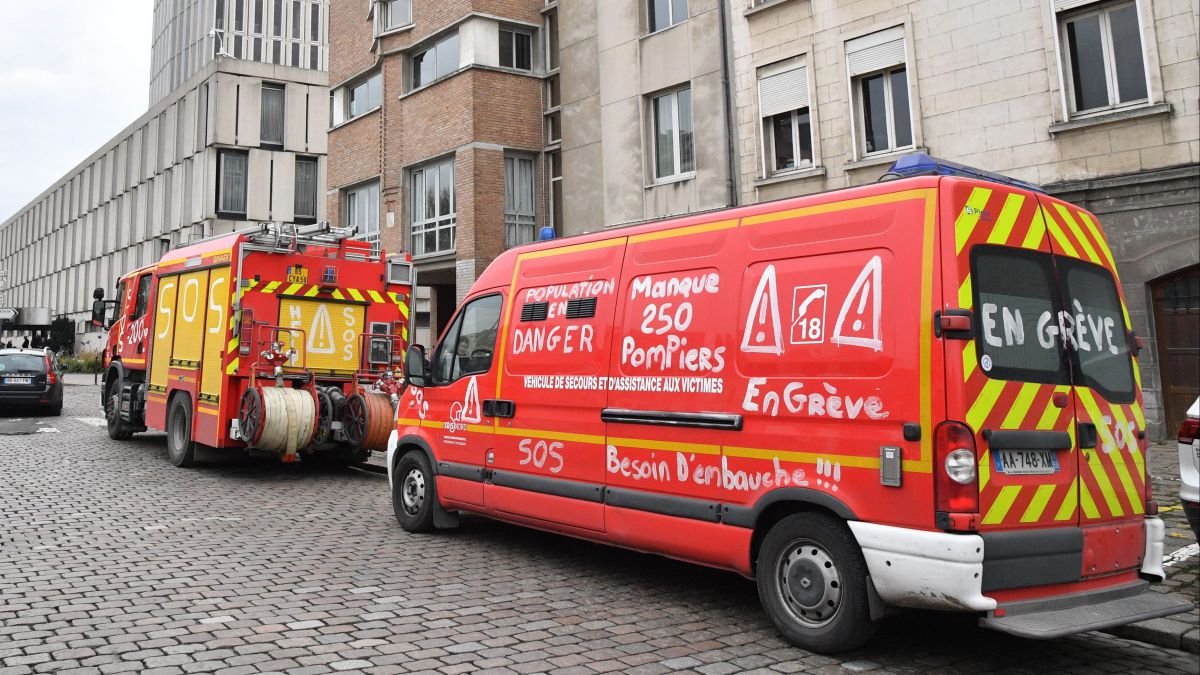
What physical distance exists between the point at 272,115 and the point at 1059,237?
53260 millimetres

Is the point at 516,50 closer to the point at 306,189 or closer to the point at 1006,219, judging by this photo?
the point at 1006,219

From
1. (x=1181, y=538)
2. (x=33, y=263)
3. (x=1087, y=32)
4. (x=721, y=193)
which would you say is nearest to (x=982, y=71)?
(x=1087, y=32)

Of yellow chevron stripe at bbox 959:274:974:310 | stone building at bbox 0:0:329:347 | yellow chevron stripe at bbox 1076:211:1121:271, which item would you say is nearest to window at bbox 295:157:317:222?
stone building at bbox 0:0:329:347

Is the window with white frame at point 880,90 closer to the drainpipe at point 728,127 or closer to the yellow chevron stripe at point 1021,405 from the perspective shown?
the drainpipe at point 728,127

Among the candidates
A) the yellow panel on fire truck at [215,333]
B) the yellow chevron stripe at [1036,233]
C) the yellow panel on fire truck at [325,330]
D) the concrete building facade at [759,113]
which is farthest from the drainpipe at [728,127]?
the yellow chevron stripe at [1036,233]

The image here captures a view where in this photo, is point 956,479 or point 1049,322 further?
point 1049,322

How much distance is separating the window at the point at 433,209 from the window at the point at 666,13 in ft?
19.6

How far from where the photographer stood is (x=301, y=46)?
72.6m

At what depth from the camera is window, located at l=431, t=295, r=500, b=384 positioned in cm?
715

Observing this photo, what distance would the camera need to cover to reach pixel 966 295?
4262 mm

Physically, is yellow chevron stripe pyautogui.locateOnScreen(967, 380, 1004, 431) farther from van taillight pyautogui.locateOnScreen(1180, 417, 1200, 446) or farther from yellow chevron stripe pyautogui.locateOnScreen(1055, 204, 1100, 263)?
van taillight pyautogui.locateOnScreen(1180, 417, 1200, 446)

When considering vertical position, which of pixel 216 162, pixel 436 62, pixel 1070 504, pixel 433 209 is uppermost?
pixel 216 162

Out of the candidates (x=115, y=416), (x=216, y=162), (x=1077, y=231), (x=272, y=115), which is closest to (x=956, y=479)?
(x=1077, y=231)

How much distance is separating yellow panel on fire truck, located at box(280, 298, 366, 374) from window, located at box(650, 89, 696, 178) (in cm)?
817
